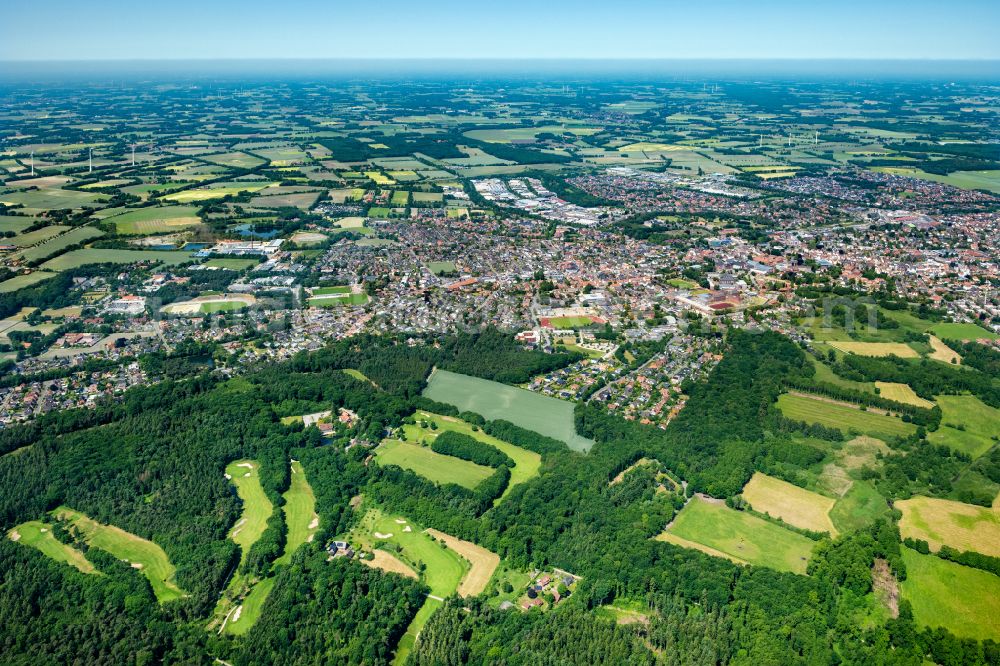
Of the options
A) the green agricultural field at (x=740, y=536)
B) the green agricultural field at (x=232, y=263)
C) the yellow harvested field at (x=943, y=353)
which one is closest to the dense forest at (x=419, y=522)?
the green agricultural field at (x=740, y=536)

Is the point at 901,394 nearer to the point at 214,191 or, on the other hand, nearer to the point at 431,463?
the point at 431,463

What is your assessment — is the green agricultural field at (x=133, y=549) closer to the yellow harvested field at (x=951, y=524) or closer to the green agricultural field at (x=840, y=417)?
the yellow harvested field at (x=951, y=524)

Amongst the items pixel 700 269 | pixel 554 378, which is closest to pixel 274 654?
pixel 554 378

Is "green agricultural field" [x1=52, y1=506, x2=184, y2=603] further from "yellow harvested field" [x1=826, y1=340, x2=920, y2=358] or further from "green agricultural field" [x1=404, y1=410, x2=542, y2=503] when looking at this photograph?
"yellow harvested field" [x1=826, y1=340, x2=920, y2=358]

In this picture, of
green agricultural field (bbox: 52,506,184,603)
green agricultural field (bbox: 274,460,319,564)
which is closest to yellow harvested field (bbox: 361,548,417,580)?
green agricultural field (bbox: 274,460,319,564)

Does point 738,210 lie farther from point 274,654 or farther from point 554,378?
point 274,654

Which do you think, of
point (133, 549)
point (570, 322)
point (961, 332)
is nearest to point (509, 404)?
point (570, 322)
